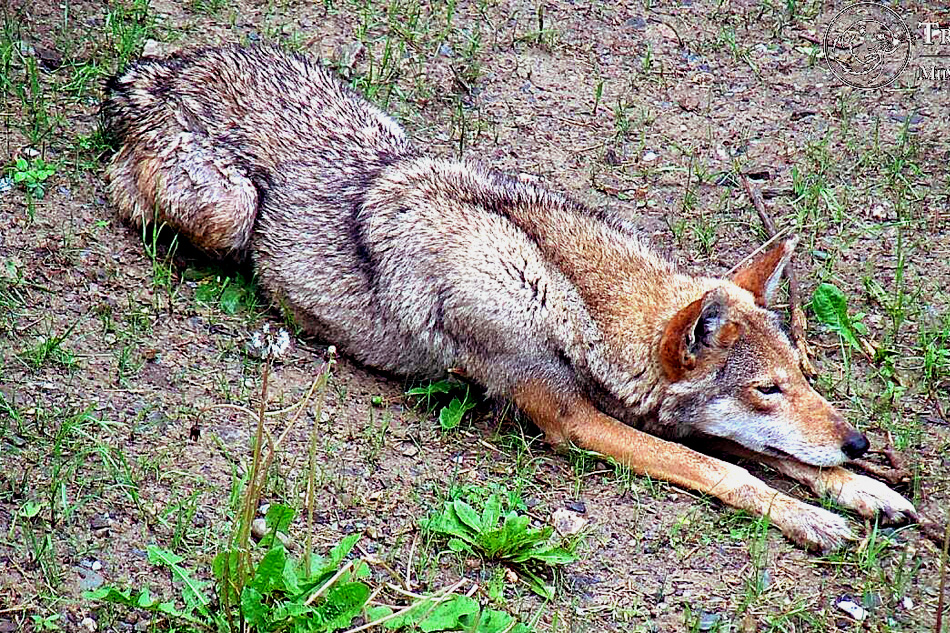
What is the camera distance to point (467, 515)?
507 centimetres

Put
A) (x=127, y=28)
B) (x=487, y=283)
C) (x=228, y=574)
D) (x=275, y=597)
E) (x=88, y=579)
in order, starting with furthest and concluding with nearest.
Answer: (x=127, y=28) → (x=487, y=283) → (x=88, y=579) → (x=275, y=597) → (x=228, y=574)

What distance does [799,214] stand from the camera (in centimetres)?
770

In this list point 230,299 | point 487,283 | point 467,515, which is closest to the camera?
point 467,515

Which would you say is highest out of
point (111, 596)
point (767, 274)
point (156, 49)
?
point (767, 274)

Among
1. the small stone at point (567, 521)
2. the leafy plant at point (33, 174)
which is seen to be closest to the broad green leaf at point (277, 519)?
the small stone at point (567, 521)

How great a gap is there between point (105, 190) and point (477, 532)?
3.48 metres

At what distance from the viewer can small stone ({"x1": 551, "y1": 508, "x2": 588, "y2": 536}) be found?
523 centimetres

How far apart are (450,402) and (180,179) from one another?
Result: 2.15 metres

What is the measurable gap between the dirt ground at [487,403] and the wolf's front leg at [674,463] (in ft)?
0.27

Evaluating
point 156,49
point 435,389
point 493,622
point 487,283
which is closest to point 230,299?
point 435,389

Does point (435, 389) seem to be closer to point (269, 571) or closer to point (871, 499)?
point (269, 571)

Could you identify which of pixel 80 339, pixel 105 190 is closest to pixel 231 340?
pixel 80 339

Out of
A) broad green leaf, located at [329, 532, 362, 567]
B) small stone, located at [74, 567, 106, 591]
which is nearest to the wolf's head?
broad green leaf, located at [329, 532, 362, 567]

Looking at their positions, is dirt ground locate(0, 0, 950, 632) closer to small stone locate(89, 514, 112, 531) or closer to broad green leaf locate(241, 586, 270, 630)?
small stone locate(89, 514, 112, 531)
